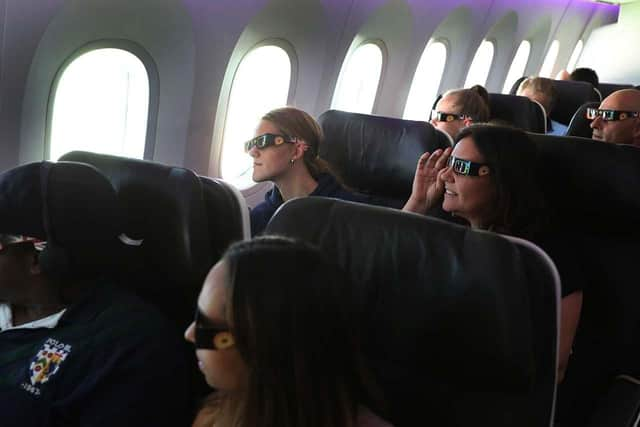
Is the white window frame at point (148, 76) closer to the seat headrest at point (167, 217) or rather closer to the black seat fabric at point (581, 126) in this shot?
the seat headrest at point (167, 217)

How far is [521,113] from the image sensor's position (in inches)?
159

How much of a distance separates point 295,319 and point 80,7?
2.31 metres

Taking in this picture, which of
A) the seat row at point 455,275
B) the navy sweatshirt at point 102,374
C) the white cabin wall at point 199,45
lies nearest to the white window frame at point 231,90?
the white cabin wall at point 199,45

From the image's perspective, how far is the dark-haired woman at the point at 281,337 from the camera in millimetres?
908

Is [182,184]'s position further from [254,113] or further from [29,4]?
[254,113]

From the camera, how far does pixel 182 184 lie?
1611 millimetres

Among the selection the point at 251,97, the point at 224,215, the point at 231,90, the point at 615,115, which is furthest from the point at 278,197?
the point at 251,97

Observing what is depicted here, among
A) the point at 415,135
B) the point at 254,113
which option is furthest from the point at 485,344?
the point at 254,113

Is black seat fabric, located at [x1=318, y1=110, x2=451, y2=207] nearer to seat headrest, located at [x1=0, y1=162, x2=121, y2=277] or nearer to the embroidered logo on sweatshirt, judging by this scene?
seat headrest, located at [x1=0, y1=162, x2=121, y2=277]

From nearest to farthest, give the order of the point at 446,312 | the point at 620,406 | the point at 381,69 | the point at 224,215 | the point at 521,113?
the point at 446,312
the point at 620,406
the point at 224,215
the point at 521,113
the point at 381,69

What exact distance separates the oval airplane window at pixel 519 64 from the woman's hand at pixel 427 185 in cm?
756

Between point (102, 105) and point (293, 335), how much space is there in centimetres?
291

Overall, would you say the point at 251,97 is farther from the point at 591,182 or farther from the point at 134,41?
the point at 591,182

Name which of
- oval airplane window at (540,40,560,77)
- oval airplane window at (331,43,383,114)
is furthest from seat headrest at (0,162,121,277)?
oval airplane window at (540,40,560,77)
